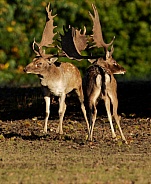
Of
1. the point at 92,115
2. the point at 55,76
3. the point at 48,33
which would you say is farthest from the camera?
the point at 48,33

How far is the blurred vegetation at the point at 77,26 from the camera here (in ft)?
86.6

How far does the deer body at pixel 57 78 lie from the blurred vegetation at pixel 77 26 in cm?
993

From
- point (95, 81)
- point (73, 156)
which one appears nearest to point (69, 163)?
point (73, 156)

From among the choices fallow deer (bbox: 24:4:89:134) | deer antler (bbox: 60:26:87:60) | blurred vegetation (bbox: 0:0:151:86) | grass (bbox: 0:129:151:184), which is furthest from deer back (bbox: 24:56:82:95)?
blurred vegetation (bbox: 0:0:151:86)

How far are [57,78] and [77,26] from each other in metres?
10.6

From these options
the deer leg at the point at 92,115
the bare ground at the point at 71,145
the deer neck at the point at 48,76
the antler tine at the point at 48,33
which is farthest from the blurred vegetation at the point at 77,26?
the deer leg at the point at 92,115

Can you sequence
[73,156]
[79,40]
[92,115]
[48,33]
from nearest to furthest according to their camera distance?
1. [73,156]
2. [92,115]
3. [79,40]
4. [48,33]

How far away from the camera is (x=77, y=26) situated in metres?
26.4

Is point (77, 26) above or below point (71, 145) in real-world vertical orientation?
above

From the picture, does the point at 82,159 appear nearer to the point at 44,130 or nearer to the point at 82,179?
the point at 82,179

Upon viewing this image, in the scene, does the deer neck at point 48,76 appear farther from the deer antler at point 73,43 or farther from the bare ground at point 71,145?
the bare ground at point 71,145

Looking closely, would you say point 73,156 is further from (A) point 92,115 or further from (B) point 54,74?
(B) point 54,74

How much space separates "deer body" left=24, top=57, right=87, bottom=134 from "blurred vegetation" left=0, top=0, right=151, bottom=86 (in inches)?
391

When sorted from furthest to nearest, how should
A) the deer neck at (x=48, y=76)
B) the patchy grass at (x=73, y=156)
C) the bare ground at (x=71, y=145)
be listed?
the deer neck at (x=48, y=76) → the bare ground at (x=71, y=145) → the patchy grass at (x=73, y=156)
